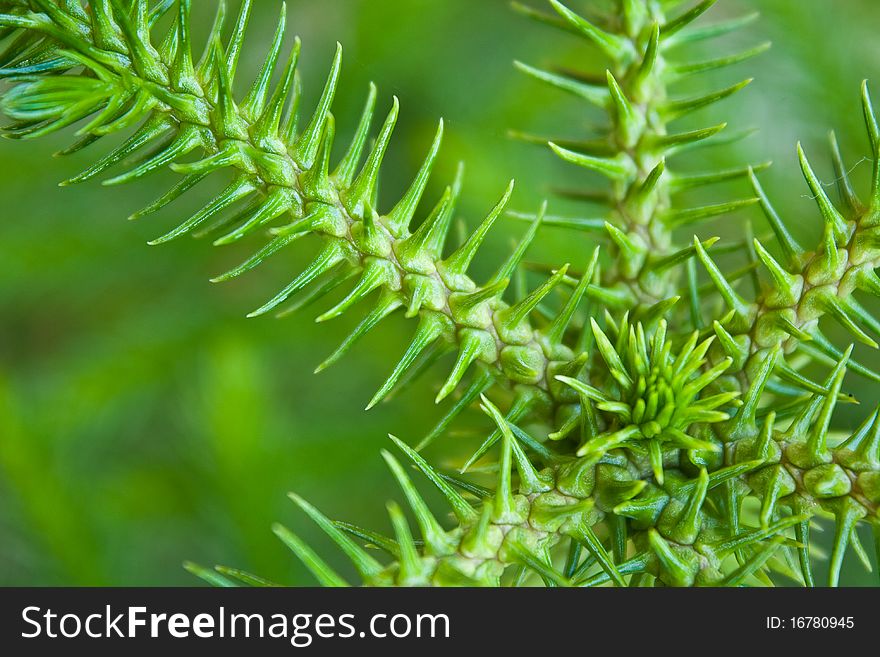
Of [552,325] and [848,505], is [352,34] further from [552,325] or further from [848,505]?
[848,505]

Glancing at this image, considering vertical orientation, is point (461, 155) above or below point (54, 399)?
above

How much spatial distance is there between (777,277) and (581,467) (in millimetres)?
186

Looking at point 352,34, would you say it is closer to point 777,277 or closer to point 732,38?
point 732,38

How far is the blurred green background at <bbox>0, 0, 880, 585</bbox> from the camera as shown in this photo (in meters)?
1.11

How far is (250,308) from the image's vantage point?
1573 millimetres

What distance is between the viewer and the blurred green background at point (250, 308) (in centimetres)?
111

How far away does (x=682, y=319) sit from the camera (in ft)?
2.23

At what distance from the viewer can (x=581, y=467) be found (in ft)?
1.64

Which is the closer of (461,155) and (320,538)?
(461,155)

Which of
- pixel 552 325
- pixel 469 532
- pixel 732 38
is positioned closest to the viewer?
pixel 469 532

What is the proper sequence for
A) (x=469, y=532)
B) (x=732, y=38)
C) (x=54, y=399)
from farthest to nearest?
(x=732, y=38) < (x=54, y=399) < (x=469, y=532)

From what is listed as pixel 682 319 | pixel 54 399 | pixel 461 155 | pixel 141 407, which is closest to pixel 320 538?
pixel 141 407
